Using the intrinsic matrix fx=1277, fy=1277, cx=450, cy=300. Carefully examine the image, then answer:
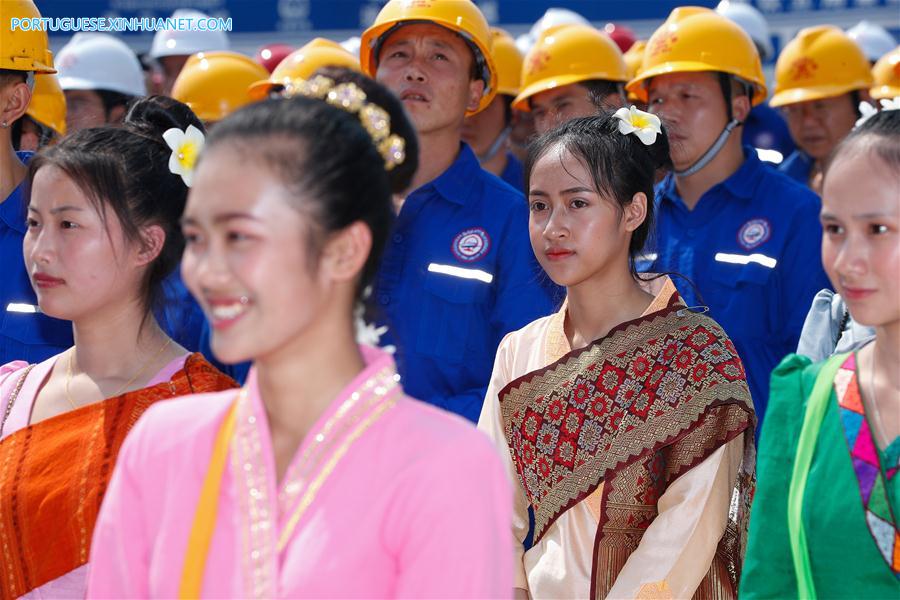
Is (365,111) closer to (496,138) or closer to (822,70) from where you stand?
(496,138)

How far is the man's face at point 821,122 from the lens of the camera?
6.61m

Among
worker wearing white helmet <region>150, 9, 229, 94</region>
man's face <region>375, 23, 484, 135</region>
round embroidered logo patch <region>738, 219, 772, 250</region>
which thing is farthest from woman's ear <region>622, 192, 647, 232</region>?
worker wearing white helmet <region>150, 9, 229, 94</region>

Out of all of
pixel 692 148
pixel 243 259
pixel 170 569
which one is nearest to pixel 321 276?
pixel 243 259

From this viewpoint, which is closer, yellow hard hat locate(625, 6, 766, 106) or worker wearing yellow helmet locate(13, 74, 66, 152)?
yellow hard hat locate(625, 6, 766, 106)

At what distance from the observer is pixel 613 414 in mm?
3205

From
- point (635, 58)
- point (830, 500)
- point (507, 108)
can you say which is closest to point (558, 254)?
point (830, 500)

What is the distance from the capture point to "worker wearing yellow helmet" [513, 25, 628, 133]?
20.1 feet

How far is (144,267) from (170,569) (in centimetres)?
120

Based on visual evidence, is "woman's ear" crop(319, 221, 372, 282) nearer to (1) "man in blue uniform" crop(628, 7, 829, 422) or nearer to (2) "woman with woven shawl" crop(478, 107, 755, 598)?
(2) "woman with woven shawl" crop(478, 107, 755, 598)

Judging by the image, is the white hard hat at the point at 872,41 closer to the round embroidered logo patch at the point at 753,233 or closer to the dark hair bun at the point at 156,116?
the round embroidered logo patch at the point at 753,233

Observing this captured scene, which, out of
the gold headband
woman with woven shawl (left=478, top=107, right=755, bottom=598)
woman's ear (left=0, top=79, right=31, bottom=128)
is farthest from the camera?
woman's ear (left=0, top=79, right=31, bottom=128)

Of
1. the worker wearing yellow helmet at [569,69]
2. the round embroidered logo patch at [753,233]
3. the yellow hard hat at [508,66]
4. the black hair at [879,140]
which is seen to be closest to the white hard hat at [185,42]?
the yellow hard hat at [508,66]

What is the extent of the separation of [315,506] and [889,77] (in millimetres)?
4707

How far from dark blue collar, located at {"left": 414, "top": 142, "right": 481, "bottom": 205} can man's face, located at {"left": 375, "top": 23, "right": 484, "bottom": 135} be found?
0.19 meters
